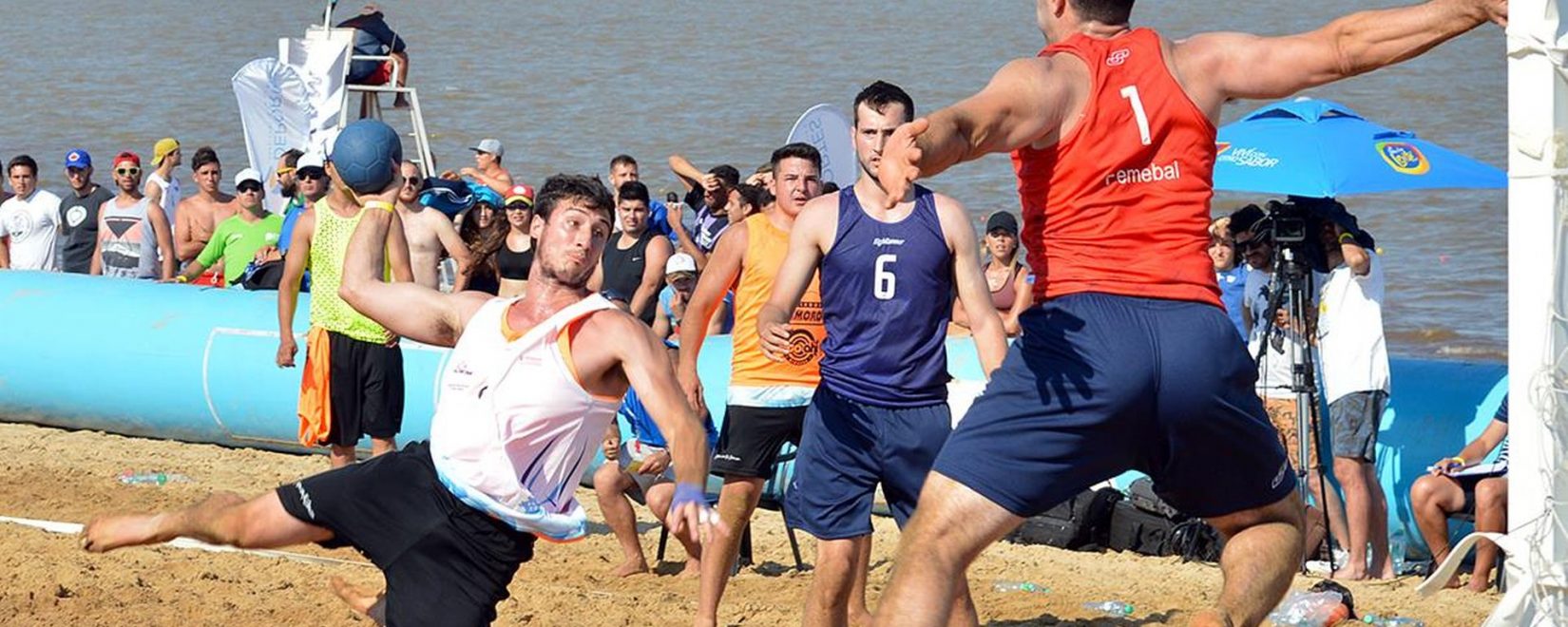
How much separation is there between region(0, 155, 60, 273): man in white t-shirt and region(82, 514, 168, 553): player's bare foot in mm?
9490

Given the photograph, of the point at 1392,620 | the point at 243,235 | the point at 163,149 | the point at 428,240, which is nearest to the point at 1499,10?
the point at 1392,620

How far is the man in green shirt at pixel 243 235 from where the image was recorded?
12.9 m

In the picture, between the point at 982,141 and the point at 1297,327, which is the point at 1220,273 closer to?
the point at 1297,327

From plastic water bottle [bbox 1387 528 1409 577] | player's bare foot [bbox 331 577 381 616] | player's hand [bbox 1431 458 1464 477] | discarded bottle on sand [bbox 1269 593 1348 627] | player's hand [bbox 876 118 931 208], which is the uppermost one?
player's hand [bbox 876 118 931 208]

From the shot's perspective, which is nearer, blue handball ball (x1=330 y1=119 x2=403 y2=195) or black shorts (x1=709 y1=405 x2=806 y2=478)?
blue handball ball (x1=330 y1=119 x2=403 y2=195)

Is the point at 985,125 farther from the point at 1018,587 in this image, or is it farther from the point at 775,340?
the point at 1018,587

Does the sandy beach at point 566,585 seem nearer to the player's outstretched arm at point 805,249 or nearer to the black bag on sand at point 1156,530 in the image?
the black bag on sand at point 1156,530

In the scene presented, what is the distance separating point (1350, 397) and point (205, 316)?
21.2 ft

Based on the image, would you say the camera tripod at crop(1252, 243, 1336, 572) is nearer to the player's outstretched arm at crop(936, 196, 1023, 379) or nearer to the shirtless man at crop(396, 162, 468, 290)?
the player's outstretched arm at crop(936, 196, 1023, 379)

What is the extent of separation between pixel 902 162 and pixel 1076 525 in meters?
5.55

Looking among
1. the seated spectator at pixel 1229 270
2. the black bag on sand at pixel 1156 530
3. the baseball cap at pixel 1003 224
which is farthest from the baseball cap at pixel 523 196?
the black bag on sand at pixel 1156 530

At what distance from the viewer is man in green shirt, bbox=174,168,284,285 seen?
1288 centimetres

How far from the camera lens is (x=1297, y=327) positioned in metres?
8.79

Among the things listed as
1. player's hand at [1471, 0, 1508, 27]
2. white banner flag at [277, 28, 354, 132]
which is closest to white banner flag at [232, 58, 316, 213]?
white banner flag at [277, 28, 354, 132]
